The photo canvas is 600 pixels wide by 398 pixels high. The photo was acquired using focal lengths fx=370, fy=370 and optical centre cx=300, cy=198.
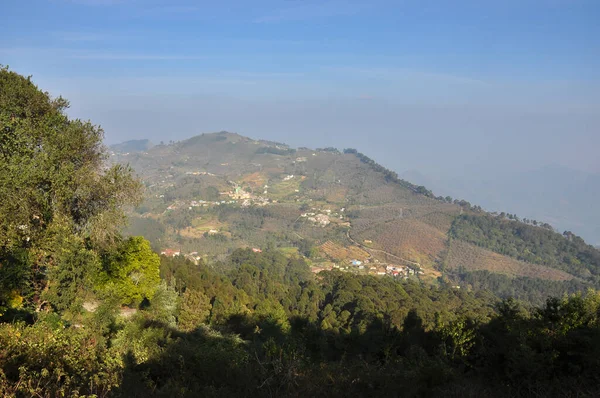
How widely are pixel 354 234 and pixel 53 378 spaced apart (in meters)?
71.9

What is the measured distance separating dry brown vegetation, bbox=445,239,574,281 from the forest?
174ft

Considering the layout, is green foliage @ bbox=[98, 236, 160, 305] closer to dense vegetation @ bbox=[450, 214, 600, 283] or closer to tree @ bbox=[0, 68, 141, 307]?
tree @ bbox=[0, 68, 141, 307]

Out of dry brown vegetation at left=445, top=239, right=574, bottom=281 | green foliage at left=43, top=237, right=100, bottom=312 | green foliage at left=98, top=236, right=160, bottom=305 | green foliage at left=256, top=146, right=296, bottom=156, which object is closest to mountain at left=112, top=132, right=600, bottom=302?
dry brown vegetation at left=445, top=239, right=574, bottom=281

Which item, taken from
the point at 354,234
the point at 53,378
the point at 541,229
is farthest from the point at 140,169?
the point at 53,378

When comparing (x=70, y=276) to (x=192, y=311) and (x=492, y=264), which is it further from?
(x=492, y=264)

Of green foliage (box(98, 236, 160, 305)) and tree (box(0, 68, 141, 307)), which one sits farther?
green foliage (box(98, 236, 160, 305))

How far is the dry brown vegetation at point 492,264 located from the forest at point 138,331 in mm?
52910

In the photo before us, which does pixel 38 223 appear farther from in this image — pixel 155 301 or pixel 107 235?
pixel 155 301

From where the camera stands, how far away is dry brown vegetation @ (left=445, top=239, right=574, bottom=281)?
6047 cm

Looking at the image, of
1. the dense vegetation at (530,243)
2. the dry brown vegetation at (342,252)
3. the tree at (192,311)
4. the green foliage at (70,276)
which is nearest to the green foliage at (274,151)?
the dense vegetation at (530,243)

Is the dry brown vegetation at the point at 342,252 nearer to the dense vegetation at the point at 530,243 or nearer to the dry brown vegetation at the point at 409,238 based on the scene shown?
the dry brown vegetation at the point at 409,238

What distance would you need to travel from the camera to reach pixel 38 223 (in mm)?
11109

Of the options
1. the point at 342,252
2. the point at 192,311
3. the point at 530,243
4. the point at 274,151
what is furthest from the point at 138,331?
the point at 274,151

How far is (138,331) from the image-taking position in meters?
9.74
